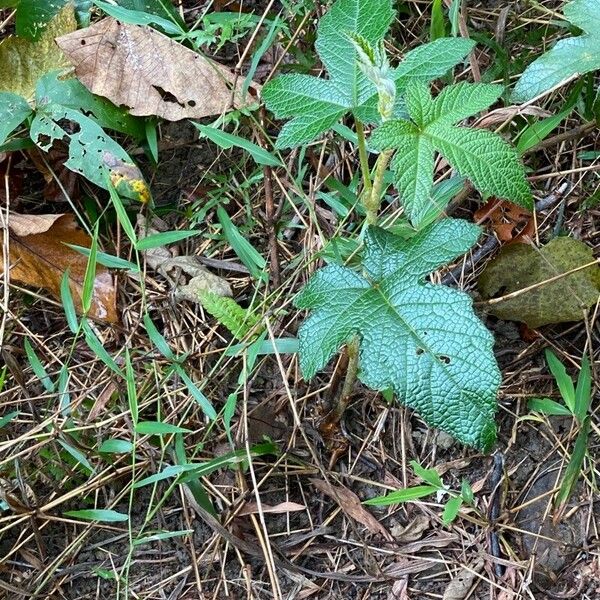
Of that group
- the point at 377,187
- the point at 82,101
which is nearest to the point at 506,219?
the point at 377,187

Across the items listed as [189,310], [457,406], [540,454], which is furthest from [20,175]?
[540,454]

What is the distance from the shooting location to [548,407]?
1.50 metres

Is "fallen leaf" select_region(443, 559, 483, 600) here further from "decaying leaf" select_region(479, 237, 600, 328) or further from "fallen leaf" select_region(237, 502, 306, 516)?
"decaying leaf" select_region(479, 237, 600, 328)

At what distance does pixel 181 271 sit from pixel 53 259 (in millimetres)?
347

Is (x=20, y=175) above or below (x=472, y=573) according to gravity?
above

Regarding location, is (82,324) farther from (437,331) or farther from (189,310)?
(437,331)

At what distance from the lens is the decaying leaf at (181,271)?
5.68 ft

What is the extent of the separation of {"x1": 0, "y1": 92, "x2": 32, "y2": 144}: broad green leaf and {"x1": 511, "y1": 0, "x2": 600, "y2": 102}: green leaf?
124 centimetres

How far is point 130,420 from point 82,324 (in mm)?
283

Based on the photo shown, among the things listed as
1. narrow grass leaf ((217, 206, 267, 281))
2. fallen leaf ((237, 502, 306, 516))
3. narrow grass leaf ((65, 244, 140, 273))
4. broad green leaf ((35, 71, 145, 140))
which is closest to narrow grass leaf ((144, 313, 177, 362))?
narrow grass leaf ((65, 244, 140, 273))

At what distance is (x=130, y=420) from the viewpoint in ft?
5.42

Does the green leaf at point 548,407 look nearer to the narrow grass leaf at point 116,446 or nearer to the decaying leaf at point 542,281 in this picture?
the decaying leaf at point 542,281

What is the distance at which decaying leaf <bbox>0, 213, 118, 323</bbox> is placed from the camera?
1.76 meters

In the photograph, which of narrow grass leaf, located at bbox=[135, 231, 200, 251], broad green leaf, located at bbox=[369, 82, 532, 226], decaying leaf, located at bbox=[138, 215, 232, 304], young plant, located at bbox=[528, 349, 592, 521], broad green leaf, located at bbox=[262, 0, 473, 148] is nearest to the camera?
broad green leaf, located at bbox=[369, 82, 532, 226]
